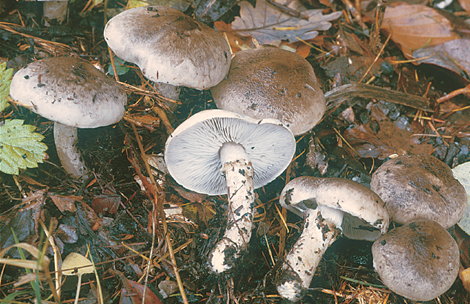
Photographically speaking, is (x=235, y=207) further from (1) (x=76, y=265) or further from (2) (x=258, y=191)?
(1) (x=76, y=265)

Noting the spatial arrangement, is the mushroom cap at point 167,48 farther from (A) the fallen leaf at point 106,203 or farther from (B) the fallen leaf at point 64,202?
(B) the fallen leaf at point 64,202

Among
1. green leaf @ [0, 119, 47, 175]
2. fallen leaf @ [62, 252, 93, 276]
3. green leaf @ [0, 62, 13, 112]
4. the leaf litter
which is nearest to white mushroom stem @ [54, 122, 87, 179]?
the leaf litter

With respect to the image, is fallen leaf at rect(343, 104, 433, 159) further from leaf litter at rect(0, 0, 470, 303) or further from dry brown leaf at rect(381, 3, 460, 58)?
dry brown leaf at rect(381, 3, 460, 58)

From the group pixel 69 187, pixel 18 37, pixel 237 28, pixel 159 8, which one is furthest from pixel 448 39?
pixel 18 37

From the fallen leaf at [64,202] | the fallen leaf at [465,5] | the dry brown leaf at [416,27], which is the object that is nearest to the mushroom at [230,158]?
the fallen leaf at [64,202]

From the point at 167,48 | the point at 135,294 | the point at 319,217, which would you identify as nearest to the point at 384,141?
the point at 319,217

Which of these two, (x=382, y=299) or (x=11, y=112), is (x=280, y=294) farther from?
(x=11, y=112)
